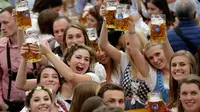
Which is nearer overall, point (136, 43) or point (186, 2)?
point (136, 43)

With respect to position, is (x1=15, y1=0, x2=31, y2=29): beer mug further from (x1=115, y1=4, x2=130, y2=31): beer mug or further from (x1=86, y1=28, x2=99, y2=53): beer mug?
(x1=86, y1=28, x2=99, y2=53): beer mug

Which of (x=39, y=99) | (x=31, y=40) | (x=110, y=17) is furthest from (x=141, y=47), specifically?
(x=39, y=99)

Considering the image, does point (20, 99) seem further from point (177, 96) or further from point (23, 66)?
point (177, 96)

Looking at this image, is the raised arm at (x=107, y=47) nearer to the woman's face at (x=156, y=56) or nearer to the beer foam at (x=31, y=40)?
the woman's face at (x=156, y=56)

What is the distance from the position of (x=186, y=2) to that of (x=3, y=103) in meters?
2.43

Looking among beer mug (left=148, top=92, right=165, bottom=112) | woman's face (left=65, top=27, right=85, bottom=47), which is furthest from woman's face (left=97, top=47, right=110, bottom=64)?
beer mug (left=148, top=92, right=165, bottom=112)

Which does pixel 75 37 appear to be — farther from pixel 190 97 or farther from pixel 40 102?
pixel 190 97

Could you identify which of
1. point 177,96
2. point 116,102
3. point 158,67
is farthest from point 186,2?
point 116,102

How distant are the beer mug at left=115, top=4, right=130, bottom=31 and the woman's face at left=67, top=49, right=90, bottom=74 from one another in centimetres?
46

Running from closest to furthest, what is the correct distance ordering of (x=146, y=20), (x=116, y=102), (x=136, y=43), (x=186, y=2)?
(x=116, y=102) < (x=136, y=43) < (x=186, y=2) < (x=146, y=20)

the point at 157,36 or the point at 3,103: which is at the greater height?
the point at 157,36

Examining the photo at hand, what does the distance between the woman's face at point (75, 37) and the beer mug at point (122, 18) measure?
82cm

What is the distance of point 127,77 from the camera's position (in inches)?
433

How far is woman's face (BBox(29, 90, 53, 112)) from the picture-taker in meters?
9.76
